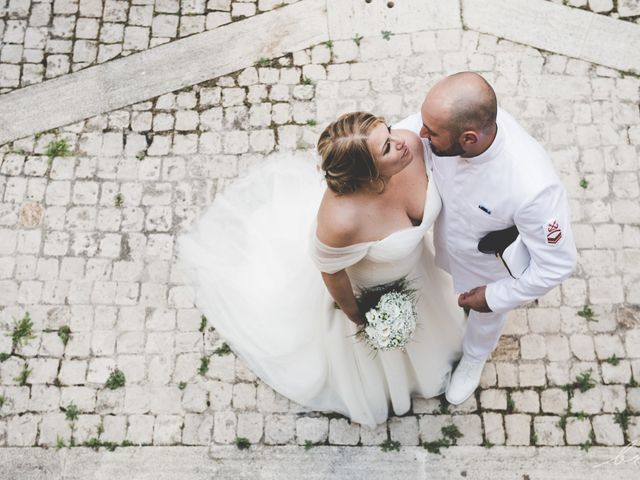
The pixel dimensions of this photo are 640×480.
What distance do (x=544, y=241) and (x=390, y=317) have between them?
87cm

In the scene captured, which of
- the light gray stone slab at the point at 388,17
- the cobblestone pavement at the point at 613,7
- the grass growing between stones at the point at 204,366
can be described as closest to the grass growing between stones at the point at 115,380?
the grass growing between stones at the point at 204,366

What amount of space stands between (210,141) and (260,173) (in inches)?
22.3

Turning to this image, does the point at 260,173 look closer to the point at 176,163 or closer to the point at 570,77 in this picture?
the point at 176,163

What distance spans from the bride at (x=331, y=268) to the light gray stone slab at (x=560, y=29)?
2.12m

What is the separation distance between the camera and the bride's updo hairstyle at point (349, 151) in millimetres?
3170

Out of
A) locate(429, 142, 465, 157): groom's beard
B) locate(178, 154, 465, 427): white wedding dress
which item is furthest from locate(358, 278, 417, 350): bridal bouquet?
locate(429, 142, 465, 157): groom's beard

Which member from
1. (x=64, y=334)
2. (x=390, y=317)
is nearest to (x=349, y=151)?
(x=390, y=317)

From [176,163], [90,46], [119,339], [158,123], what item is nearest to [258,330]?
[119,339]

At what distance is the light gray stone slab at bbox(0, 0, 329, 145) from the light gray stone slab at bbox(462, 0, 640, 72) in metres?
1.42

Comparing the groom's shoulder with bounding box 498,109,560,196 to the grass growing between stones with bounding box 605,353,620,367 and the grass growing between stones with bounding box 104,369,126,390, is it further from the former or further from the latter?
the grass growing between stones with bounding box 104,369,126,390

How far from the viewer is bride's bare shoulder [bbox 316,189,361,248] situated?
336 cm

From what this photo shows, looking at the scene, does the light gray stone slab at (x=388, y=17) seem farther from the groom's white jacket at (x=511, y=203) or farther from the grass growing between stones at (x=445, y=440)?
the grass growing between stones at (x=445, y=440)

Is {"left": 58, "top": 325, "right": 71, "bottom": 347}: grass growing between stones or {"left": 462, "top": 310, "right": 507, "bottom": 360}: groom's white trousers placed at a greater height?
{"left": 58, "top": 325, "right": 71, "bottom": 347}: grass growing between stones

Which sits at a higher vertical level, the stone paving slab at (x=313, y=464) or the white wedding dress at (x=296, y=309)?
the white wedding dress at (x=296, y=309)
